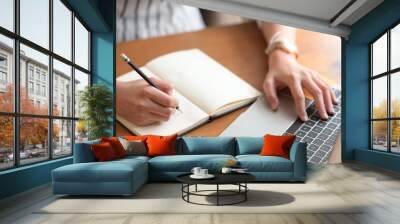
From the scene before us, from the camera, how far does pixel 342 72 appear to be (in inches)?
364

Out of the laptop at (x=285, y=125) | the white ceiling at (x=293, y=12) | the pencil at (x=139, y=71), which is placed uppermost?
the white ceiling at (x=293, y=12)

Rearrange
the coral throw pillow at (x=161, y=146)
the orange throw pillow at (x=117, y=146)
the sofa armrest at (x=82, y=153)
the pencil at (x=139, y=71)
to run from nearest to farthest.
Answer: the sofa armrest at (x=82, y=153), the orange throw pillow at (x=117, y=146), the coral throw pillow at (x=161, y=146), the pencil at (x=139, y=71)

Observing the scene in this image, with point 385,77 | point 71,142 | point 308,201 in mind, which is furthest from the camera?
point 385,77

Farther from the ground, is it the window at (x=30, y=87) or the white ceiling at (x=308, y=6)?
the white ceiling at (x=308, y=6)

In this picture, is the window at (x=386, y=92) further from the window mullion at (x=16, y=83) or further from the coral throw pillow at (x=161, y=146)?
the window mullion at (x=16, y=83)

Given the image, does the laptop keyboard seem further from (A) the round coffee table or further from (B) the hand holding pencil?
(A) the round coffee table

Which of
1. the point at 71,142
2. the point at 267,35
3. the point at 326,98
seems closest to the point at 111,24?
the point at 71,142

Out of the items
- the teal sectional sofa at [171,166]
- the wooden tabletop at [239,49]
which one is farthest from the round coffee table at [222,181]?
the wooden tabletop at [239,49]

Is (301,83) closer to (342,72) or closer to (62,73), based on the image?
(342,72)

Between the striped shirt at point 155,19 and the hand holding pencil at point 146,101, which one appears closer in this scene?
the hand holding pencil at point 146,101

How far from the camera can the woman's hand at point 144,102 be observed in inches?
354

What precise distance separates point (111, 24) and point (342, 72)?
18.3ft

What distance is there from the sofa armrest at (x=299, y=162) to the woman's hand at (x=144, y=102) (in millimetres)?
3720

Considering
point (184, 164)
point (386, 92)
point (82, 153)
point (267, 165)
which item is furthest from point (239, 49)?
point (82, 153)
